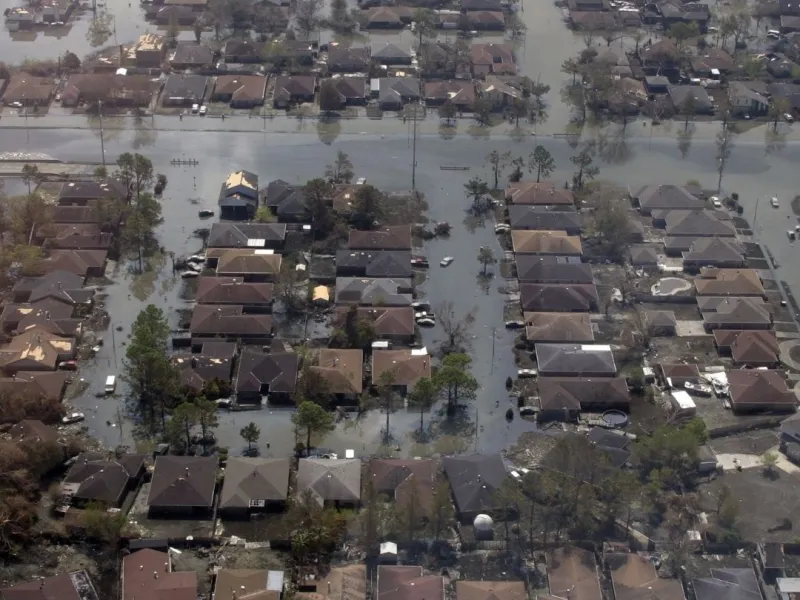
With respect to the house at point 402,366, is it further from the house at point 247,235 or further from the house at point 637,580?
the house at point 637,580

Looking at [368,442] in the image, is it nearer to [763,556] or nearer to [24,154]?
[763,556]

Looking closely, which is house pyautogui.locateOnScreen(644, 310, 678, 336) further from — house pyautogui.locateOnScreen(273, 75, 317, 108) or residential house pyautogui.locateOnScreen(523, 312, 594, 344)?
house pyautogui.locateOnScreen(273, 75, 317, 108)

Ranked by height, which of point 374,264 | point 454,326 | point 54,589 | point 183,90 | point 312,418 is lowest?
point 454,326

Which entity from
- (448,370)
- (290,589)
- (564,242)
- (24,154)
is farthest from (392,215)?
(290,589)

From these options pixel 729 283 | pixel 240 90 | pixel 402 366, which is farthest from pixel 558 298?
pixel 240 90

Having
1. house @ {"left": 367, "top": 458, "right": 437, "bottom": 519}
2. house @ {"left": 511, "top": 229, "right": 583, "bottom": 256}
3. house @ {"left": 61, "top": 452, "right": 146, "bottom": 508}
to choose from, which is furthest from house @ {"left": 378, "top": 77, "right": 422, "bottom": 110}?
house @ {"left": 61, "top": 452, "right": 146, "bottom": 508}

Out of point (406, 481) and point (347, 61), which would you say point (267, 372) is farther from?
point (347, 61)
